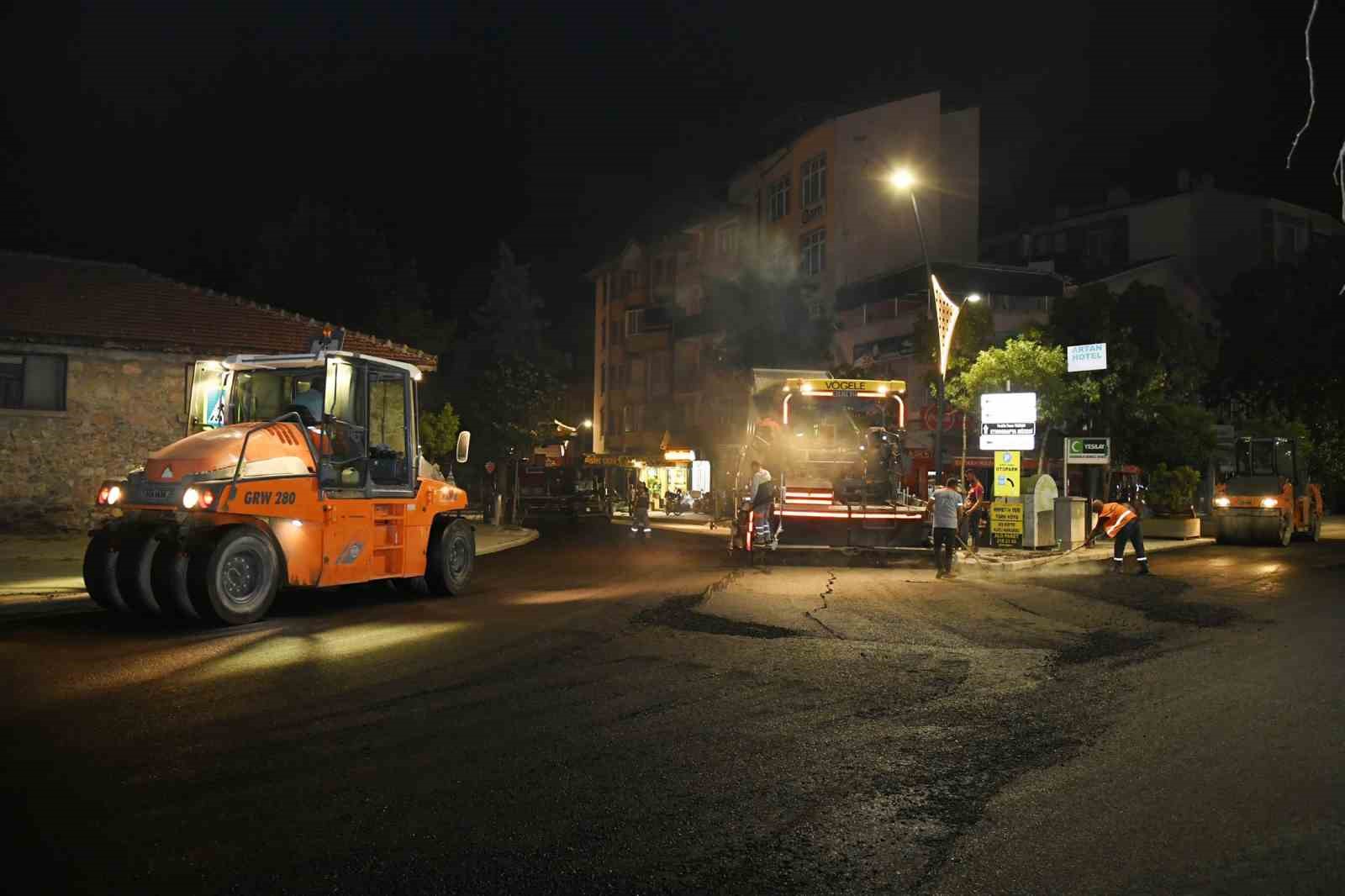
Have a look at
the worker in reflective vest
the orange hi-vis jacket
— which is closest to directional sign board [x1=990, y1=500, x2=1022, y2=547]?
the orange hi-vis jacket

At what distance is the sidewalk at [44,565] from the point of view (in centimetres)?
1427

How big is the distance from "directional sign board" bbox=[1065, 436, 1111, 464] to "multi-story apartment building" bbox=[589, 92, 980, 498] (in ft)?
60.1

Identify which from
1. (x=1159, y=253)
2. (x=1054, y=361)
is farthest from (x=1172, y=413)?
(x=1159, y=253)

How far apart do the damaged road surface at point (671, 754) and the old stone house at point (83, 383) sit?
12306mm

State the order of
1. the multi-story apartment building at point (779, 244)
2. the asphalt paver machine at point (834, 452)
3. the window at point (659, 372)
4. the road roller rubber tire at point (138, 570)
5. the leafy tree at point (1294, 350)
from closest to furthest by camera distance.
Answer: the road roller rubber tire at point (138, 570) < the asphalt paver machine at point (834, 452) < the leafy tree at point (1294, 350) < the multi-story apartment building at point (779, 244) < the window at point (659, 372)

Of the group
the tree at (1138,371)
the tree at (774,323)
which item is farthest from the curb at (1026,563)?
the tree at (774,323)

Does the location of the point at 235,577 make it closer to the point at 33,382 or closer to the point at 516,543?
the point at 33,382

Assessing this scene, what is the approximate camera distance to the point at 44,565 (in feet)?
58.7

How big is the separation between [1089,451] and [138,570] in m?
21.7

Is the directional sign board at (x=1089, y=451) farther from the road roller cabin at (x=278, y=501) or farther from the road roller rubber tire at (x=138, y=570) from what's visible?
the road roller rubber tire at (x=138, y=570)

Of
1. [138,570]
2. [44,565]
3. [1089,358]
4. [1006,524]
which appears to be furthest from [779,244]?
[138,570]

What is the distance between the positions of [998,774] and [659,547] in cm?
2124

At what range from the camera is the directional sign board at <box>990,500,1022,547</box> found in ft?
84.3

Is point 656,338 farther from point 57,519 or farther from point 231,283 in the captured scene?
point 57,519
